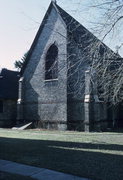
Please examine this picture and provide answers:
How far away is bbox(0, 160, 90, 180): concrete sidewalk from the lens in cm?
648

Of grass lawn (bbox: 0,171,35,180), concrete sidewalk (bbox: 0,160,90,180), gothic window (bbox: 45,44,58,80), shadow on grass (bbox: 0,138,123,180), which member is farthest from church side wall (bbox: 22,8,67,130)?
grass lawn (bbox: 0,171,35,180)

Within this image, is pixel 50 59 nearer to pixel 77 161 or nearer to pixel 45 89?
pixel 45 89

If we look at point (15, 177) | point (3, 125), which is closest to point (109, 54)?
point (15, 177)

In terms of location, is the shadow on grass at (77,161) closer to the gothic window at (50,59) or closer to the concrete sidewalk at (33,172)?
the concrete sidewalk at (33,172)

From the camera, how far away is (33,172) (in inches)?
277

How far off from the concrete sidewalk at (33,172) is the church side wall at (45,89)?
14.3 m

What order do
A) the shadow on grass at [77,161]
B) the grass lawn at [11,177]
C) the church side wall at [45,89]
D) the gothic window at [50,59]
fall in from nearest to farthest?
the grass lawn at [11,177] < the shadow on grass at [77,161] < the church side wall at [45,89] < the gothic window at [50,59]

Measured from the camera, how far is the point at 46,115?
78.5ft

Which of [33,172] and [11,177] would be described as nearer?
[11,177]

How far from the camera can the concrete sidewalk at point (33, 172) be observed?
6480mm

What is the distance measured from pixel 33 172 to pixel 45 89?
17387 mm

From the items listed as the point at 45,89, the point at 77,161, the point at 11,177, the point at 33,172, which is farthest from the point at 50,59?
A: the point at 11,177

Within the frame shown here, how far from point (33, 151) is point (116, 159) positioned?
147 inches

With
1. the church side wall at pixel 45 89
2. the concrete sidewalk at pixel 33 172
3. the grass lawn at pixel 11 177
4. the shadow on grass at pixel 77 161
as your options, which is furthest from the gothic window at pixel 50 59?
the grass lawn at pixel 11 177
